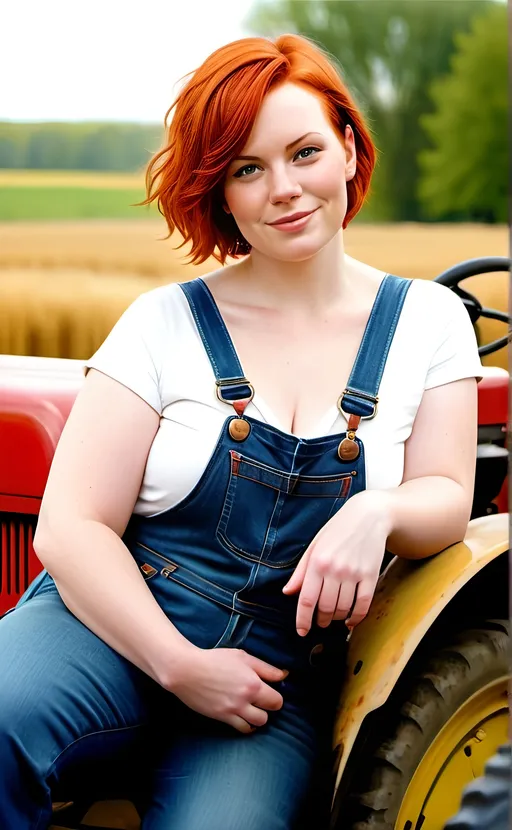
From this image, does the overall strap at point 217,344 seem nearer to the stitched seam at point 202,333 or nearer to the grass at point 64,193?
the stitched seam at point 202,333

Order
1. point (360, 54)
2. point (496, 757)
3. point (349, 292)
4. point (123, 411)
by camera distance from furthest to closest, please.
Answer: point (360, 54) < point (349, 292) < point (123, 411) < point (496, 757)

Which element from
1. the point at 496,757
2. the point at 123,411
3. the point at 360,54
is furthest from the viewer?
the point at 360,54

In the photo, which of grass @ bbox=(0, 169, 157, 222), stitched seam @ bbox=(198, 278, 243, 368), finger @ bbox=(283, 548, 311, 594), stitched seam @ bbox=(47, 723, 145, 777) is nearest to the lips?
stitched seam @ bbox=(198, 278, 243, 368)

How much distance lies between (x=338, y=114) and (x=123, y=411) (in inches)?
17.2

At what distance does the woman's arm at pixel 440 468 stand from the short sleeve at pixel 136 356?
31 cm

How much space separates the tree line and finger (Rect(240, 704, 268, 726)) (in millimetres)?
2148

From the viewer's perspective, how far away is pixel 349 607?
1.00 metres

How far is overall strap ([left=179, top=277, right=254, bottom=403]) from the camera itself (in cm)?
106

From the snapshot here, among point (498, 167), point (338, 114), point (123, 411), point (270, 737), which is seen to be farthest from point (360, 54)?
point (270, 737)

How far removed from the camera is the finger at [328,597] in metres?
0.98

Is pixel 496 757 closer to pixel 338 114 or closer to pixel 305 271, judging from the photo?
pixel 305 271

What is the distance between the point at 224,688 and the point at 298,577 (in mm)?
144

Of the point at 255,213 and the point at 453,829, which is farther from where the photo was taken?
the point at 255,213

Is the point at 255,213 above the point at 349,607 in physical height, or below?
above
